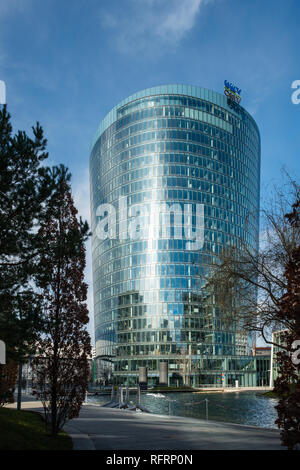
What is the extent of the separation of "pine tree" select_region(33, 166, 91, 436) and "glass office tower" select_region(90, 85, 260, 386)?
8273cm

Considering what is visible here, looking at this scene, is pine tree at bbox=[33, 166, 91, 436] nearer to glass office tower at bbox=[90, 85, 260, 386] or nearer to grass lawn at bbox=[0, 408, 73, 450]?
grass lawn at bbox=[0, 408, 73, 450]

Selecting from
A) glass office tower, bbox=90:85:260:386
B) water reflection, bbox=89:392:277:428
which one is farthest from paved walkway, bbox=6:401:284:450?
glass office tower, bbox=90:85:260:386

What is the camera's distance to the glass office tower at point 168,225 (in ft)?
341

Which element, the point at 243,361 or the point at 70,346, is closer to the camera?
the point at 70,346

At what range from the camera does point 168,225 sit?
10506 centimetres

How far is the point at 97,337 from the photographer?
12838 cm

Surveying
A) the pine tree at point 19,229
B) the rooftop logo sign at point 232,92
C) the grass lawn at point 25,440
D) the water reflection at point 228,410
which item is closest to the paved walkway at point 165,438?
the grass lawn at point 25,440

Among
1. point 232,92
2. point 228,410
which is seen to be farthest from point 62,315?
point 232,92

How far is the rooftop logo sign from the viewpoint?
120 meters

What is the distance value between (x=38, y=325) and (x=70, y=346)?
1324mm

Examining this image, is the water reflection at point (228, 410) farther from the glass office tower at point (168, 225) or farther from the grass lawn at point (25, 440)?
the glass office tower at point (168, 225)

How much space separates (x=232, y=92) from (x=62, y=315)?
118 m
